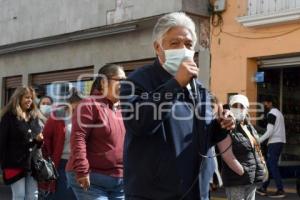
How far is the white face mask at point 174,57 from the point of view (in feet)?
9.40

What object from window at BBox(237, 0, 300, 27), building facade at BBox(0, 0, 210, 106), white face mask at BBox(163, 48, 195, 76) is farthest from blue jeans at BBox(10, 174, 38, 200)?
building facade at BBox(0, 0, 210, 106)

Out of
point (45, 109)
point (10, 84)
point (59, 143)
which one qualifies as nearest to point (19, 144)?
point (59, 143)

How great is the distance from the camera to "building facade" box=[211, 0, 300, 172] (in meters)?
12.8

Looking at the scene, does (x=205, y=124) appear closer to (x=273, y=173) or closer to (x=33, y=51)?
(x=273, y=173)

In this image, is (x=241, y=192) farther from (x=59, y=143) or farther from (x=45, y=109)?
(x=45, y=109)

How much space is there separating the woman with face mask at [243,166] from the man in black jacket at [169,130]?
9.63 ft

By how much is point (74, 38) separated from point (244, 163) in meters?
12.4

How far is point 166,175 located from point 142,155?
16 cm

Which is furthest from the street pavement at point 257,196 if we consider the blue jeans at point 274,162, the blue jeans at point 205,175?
the blue jeans at point 205,175

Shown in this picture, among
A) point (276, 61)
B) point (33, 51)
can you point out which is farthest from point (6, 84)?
point (276, 61)

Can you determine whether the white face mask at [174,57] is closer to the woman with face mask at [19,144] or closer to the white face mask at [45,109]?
the woman with face mask at [19,144]

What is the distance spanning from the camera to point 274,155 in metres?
11.2

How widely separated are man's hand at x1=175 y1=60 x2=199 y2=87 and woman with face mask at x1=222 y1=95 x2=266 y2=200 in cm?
327

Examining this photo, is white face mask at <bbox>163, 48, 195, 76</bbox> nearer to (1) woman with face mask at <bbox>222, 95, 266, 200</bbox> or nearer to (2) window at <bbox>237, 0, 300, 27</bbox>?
(1) woman with face mask at <bbox>222, 95, 266, 200</bbox>
